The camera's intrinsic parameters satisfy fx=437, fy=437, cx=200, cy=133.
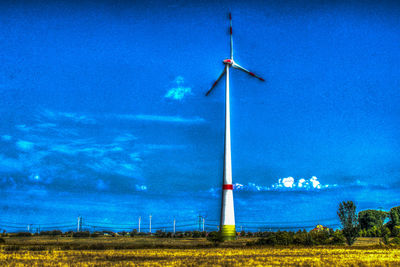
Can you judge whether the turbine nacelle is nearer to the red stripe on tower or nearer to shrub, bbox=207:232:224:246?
the red stripe on tower

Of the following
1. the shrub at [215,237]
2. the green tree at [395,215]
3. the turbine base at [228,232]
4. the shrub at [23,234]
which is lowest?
the shrub at [23,234]

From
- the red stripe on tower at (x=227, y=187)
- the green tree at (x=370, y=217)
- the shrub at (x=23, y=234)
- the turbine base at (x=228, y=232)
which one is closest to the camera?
the turbine base at (x=228, y=232)

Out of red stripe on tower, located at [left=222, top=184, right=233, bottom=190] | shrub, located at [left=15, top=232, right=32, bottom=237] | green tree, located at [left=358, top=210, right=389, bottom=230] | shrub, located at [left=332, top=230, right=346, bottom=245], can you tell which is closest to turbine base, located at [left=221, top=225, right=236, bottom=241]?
red stripe on tower, located at [left=222, top=184, right=233, bottom=190]

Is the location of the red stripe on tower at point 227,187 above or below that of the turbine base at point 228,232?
above

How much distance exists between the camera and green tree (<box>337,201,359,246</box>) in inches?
3194

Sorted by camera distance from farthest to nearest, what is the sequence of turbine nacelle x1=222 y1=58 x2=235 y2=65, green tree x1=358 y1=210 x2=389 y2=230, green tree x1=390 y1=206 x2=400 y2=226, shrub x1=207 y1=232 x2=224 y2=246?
green tree x1=358 y1=210 x2=389 y2=230
green tree x1=390 y1=206 x2=400 y2=226
turbine nacelle x1=222 y1=58 x2=235 y2=65
shrub x1=207 y1=232 x2=224 y2=246

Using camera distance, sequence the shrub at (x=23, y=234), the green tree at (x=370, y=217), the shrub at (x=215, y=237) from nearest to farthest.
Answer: the shrub at (x=215, y=237) → the shrub at (x=23, y=234) → the green tree at (x=370, y=217)

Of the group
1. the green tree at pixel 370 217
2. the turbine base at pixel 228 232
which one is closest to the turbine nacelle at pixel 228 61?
the turbine base at pixel 228 232

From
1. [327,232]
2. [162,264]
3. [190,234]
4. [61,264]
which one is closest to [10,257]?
[61,264]

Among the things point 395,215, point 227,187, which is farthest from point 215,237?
point 395,215

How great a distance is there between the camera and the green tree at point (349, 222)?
8112 cm

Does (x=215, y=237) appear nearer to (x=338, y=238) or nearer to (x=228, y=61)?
(x=338, y=238)

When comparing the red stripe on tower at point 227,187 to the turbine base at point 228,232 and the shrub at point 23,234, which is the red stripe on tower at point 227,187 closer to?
the turbine base at point 228,232

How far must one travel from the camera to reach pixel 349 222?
8112cm
